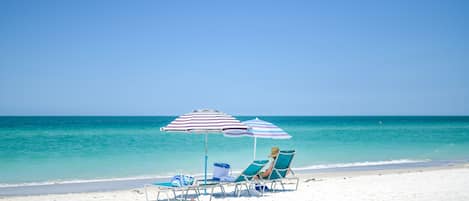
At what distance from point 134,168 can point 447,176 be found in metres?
8.72

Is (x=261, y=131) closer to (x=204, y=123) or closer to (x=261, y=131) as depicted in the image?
(x=261, y=131)

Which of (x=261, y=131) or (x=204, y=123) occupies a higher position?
(x=204, y=123)

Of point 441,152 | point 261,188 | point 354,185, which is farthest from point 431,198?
point 441,152

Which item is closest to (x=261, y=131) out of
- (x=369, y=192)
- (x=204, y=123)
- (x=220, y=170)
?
(x=220, y=170)

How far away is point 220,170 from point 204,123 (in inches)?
47.1

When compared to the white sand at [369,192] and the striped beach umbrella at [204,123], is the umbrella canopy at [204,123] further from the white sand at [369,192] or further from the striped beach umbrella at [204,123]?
the white sand at [369,192]

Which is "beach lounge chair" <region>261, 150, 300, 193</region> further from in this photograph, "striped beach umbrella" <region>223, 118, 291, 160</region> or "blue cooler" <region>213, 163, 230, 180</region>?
"blue cooler" <region>213, 163, 230, 180</region>

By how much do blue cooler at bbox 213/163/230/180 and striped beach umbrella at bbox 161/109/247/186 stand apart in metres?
0.72

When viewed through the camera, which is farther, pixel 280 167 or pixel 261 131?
pixel 261 131

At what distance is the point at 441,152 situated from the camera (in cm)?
2191

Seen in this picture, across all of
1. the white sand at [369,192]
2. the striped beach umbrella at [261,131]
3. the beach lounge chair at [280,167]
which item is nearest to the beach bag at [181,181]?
the white sand at [369,192]

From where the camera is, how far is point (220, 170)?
28.0 ft

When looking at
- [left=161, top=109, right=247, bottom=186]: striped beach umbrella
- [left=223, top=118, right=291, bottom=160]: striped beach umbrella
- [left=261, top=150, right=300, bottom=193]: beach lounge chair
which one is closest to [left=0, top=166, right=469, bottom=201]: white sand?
[left=261, top=150, right=300, bottom=193]: beach lounge chair

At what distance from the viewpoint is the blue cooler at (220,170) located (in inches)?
335
